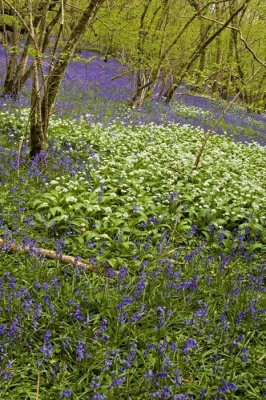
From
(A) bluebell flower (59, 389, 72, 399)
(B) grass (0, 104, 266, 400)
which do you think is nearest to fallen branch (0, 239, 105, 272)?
(B) grass (0, 104, 266, 400)

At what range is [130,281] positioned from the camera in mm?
4566

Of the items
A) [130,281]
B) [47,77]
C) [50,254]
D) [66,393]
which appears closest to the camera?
[66,393]

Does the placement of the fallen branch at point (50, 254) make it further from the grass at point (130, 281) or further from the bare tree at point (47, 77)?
the bare tree at point (47, 77)

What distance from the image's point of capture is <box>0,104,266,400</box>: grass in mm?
3375

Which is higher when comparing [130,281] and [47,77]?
[47,77]

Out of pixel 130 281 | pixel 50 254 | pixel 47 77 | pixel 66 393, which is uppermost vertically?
pixel 47 77

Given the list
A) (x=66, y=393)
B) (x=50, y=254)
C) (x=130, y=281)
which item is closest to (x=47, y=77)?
(x=50, y=254)

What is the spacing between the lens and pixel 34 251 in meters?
4.43

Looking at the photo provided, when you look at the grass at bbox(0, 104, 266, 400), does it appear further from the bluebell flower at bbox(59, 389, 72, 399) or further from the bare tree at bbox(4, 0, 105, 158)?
the bare tree at bbox(4, 0, 105, 158)

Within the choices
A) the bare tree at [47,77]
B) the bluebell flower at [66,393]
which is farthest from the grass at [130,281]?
the bare tree at [47,77]

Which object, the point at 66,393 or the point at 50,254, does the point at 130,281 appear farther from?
the point at 66,393

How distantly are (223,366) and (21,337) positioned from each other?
181 cm

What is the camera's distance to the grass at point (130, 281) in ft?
Answer: 11.1

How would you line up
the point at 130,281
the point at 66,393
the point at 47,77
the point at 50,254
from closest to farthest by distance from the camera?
the point at 66,393
the point at 130,281
the point at 50,254
the point at 47,77
